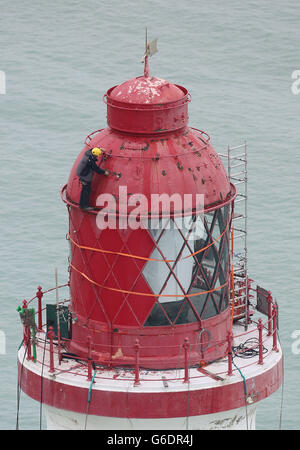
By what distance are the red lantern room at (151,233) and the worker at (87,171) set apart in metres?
0.20

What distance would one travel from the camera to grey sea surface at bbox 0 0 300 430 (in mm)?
65750

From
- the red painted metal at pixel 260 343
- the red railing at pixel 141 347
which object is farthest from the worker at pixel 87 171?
the red painted metal at pixel 260 343

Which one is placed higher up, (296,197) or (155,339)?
(155,339)

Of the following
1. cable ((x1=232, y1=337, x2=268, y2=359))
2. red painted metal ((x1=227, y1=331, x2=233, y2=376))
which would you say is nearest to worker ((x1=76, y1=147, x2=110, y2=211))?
red painted metal ((x1=227, y1=331, x2=233, y2=376))

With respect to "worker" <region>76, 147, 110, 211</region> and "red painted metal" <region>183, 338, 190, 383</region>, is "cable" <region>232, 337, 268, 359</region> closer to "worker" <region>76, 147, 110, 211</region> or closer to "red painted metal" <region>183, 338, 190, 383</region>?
"red painted metal" <region>183, 338, 190, 383</region>

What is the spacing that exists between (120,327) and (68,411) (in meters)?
2.77

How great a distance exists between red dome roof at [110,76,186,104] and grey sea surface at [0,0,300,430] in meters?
20.6

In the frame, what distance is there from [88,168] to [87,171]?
9 cm

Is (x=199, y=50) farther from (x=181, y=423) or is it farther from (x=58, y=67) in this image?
(x=181, y=423)

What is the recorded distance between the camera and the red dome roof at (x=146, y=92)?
42.0m

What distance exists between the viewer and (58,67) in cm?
8000

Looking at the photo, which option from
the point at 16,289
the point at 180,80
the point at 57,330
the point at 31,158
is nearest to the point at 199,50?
the point at 180,80

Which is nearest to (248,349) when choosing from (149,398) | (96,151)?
(149,398)

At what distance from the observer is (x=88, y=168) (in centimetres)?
4197
